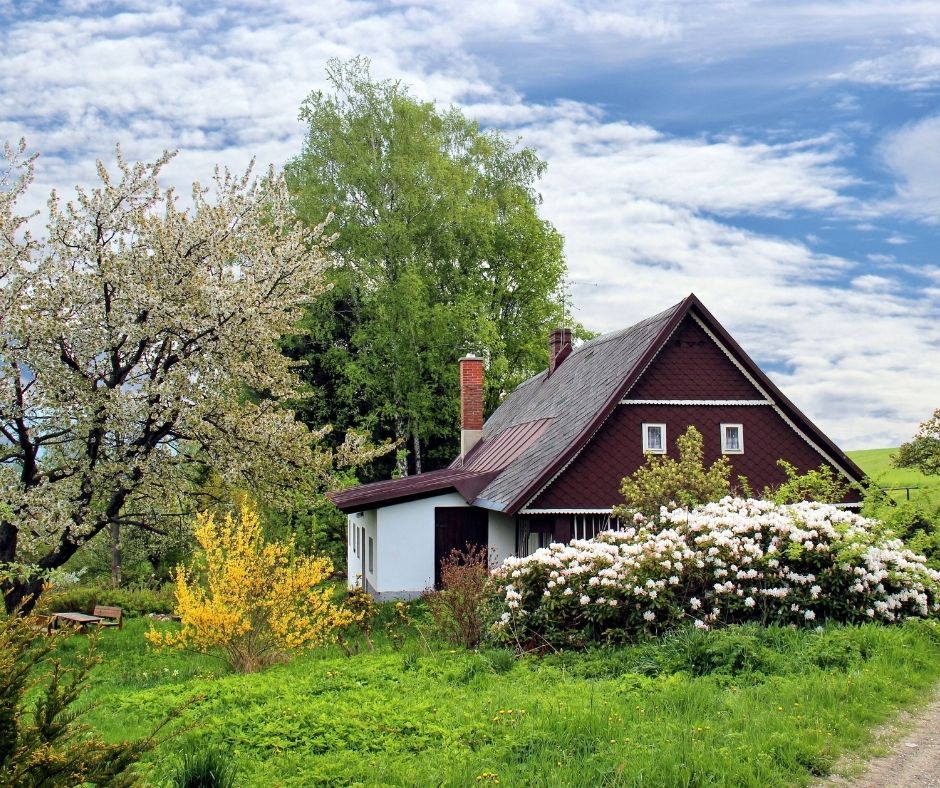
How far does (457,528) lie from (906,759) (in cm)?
1586

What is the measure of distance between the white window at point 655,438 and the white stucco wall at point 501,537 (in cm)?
382

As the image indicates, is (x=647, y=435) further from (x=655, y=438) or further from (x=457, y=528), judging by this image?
(x=457, y=528)

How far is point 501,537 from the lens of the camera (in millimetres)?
22672

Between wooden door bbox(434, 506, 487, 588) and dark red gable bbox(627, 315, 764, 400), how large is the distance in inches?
200

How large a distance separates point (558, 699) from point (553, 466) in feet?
36.3

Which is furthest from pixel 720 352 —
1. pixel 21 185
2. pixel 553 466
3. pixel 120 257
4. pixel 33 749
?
pixel 33 749

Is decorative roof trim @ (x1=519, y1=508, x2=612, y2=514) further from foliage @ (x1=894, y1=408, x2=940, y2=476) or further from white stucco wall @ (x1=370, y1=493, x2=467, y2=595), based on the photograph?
foliage @ (x1=894, y1=408, x2=940, y2=476)

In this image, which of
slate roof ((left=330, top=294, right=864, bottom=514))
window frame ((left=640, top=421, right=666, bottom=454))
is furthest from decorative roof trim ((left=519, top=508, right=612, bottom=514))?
window frame ((left=640, top=421, right=666, bottom=454))

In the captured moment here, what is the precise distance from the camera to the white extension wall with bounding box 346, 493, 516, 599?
22.5m

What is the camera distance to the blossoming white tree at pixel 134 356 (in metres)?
15.8

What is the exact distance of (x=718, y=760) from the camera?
7035 millimetres

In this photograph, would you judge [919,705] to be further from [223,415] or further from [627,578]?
[223,415]

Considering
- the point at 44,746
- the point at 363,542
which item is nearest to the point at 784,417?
the point at 363,542

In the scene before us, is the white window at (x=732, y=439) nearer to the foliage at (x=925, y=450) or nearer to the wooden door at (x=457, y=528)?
the wooden door at (x=457, y=528)
